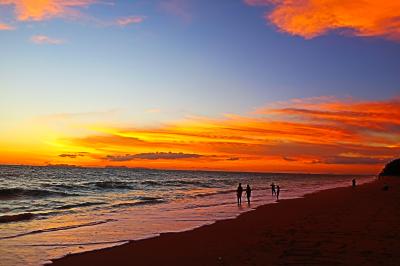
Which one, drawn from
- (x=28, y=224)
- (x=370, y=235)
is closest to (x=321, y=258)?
(x=370, y=235)

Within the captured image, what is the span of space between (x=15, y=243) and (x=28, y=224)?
642cm

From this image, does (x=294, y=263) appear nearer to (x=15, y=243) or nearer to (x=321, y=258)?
(x=321, y=258)

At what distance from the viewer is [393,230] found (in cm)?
1572

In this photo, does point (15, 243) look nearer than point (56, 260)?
No

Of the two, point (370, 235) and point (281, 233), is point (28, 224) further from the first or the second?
point (370, 235)

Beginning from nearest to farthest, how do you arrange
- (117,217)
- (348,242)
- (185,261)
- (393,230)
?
(185,261)
(348,242)
(393,230)
(117,217)

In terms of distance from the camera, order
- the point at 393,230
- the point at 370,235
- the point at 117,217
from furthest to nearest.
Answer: the point at 117,217
the point at 393,230
the point at 370,235

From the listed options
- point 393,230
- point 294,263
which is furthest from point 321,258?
point 393,230

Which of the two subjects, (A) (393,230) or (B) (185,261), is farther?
(A) (393,230)

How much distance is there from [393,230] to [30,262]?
12.4m

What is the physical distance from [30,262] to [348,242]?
949 cm

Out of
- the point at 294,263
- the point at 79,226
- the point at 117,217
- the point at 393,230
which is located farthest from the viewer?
the point at 117,217

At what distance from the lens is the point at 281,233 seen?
16.1 meters

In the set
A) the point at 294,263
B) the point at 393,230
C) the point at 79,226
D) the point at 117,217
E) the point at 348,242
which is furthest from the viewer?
the point at 117,217
